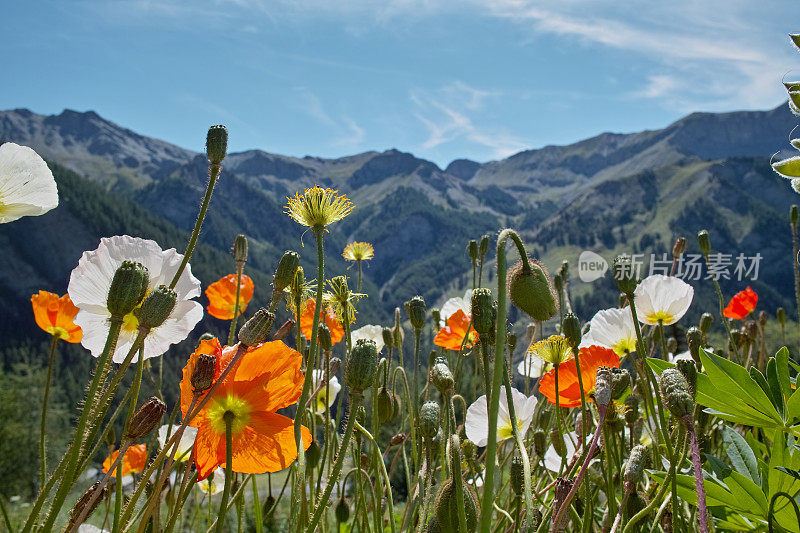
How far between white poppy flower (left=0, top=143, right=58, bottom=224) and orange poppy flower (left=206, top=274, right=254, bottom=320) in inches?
39.2

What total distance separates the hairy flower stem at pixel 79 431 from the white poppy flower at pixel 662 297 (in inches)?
70.4

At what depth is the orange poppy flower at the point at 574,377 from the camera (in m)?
1.57

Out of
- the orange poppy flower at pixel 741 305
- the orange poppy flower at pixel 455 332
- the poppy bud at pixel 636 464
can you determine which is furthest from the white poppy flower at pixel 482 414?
the orange poppy flower at pixel 741 305

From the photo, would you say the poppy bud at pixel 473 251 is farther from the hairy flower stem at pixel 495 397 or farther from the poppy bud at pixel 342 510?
the hairy flower stem at pixel 495 397

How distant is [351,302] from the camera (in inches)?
75.2

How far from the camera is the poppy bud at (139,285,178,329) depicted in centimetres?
86

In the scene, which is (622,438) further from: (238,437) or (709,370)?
(238,437)

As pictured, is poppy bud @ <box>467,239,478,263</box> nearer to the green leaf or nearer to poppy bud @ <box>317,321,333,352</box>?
poppy bud @ <box>317,321,333,352</box>

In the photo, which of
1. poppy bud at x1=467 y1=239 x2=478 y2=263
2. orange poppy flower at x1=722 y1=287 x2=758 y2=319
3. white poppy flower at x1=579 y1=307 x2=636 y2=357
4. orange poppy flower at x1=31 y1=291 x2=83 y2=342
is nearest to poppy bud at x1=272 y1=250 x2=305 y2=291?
orange poppy flower at x1=31 y1=291 x2=83 y2=342

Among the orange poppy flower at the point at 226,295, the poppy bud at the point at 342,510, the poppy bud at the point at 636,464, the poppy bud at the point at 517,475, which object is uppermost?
the orange poppy flower at the point at 226,295

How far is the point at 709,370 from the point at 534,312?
0.33 metres

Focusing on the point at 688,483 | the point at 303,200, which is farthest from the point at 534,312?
the point at 303,200

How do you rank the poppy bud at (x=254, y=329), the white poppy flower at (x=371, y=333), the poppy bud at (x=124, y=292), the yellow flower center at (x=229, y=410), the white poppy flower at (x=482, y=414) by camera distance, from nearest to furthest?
the poppy bud at (x=124, y=292) → the poppy bud at (x=254, y=329) → the yellow flower center at (x=229, y=410) → the white poppy flower at (x=482, y=414) → the white poppy flower at (x=371, y=333)

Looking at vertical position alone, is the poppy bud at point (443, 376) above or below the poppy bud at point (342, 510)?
above
